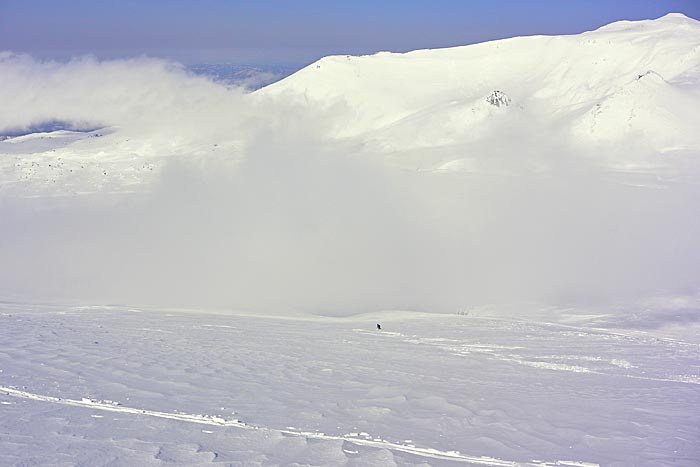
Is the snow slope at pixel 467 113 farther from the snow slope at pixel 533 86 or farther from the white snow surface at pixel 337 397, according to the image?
the white snow surface at pixel 337 397

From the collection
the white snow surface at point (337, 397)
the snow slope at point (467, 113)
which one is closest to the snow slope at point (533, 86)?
the snow slope at point (467, 113)

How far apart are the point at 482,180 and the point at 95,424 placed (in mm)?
61641

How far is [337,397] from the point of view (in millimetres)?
9555

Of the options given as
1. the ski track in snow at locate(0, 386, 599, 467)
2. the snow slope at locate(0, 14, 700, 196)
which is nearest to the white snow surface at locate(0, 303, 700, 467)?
the ski track in snow at locate(0, 386, 599, 467)

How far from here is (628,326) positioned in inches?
750

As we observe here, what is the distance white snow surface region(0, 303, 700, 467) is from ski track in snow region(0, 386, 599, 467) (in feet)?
0.07

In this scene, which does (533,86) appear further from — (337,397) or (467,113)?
(337,397)

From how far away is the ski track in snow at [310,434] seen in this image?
724 centimetres

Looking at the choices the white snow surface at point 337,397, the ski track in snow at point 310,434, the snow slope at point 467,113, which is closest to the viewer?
the ski track in snow at point 310,434

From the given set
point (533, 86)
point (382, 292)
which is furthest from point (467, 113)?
point (382, 292)

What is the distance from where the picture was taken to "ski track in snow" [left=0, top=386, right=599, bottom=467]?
23.7 ft

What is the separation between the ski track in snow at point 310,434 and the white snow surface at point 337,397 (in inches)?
0.9

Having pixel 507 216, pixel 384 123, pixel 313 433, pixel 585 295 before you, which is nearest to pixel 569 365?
pixel 313 433

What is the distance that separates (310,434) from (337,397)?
5.67 ft
